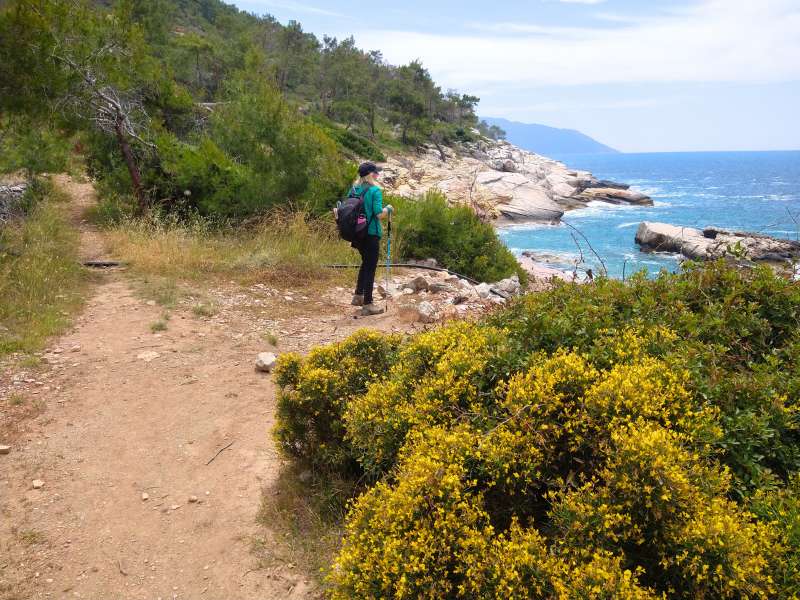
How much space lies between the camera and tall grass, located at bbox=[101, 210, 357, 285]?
950cm

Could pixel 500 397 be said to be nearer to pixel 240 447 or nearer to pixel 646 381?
pixel 646 381

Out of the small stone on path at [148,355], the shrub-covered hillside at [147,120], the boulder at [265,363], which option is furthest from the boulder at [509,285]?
the small stone on path at [148,355]

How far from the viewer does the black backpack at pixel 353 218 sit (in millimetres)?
7172

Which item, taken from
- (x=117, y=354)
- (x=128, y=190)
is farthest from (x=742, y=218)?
(x=117, y=354)

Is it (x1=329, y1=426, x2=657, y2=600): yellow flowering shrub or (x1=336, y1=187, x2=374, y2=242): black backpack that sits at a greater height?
(x1=336, y1=187, x2=374, y2=242): black backpack

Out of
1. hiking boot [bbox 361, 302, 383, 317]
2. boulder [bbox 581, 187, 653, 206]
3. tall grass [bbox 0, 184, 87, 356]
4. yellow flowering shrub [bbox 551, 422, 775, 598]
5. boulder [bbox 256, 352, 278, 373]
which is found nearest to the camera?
yellow flowering shrub [bbox 551, 422, 775, 598]

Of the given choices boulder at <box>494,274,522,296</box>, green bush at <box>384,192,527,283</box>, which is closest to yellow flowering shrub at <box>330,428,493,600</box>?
boulder at <box>494,274,522,296</box>

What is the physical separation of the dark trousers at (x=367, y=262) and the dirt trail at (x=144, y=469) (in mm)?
954

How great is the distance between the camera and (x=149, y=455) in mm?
4473

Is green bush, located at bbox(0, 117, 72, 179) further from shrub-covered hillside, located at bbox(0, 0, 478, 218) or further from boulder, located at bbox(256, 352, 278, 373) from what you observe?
boulder, located at bbox(256, 352, 278, 373)

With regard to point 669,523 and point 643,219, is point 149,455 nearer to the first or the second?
point 669,523

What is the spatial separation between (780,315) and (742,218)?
5117 cm

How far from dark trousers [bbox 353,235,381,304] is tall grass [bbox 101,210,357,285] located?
5.47 feet

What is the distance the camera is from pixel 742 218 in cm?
4628
